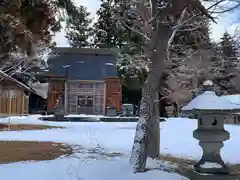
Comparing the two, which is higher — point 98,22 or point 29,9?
point 98,22

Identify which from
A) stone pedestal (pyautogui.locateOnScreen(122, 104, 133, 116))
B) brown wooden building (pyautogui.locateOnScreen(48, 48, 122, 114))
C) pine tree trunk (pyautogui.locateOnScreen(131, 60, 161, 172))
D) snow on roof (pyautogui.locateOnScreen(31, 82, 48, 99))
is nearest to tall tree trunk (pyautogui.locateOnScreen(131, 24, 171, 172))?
pine tree trunk (pyautogui.locateOnScreen(131, 60, 161, 172))

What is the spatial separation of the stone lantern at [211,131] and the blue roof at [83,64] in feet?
94.5

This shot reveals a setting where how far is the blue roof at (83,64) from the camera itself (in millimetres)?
36734

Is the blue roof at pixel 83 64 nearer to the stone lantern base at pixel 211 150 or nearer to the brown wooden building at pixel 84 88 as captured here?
the brown wooden building at pixel 84 88

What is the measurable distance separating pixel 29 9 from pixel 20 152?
5.34 m

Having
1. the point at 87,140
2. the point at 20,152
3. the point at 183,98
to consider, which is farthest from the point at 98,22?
the point at 20,152

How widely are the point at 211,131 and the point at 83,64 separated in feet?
104

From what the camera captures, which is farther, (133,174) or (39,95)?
(39,95)

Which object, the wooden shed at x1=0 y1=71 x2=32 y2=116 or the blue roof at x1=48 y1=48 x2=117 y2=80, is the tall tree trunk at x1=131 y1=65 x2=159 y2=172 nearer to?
the wooden shed at x1=0 y1=71 x2=32 y2=116

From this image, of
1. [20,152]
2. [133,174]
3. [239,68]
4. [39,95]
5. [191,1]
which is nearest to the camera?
[191,1]

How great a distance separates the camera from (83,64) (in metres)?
38.4

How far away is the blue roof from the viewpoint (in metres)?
36.7

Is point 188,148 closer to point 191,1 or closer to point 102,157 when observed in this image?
point 102,157

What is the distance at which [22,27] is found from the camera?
601 centimetres
